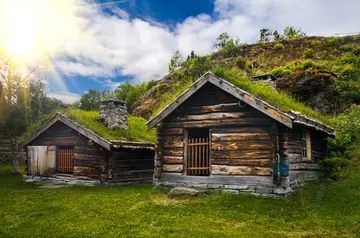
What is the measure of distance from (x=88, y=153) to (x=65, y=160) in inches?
94.8

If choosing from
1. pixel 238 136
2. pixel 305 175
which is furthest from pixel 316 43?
pixel 238 136

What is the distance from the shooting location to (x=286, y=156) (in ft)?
37.8

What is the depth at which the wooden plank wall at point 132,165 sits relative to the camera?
54.4 ft

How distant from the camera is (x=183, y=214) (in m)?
9.88

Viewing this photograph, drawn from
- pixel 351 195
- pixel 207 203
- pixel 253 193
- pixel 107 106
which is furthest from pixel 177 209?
pixel 107 106

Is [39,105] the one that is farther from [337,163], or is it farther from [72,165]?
[337,163]

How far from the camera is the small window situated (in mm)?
13781

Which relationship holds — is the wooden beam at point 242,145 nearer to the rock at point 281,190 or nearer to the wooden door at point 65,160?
the rock at point 281,190

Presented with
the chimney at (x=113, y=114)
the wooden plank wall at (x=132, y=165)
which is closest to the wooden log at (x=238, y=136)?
the wooden plank wall at (x=132, y=165)

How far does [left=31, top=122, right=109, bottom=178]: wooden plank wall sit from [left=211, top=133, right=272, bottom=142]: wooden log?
20.8 feet

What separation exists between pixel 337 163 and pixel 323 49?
23.4m

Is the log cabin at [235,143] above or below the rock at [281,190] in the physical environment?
above

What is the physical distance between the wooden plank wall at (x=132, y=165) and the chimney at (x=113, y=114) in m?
1.83

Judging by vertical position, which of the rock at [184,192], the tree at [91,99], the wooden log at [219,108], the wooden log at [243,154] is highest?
the tree at [91,99]
